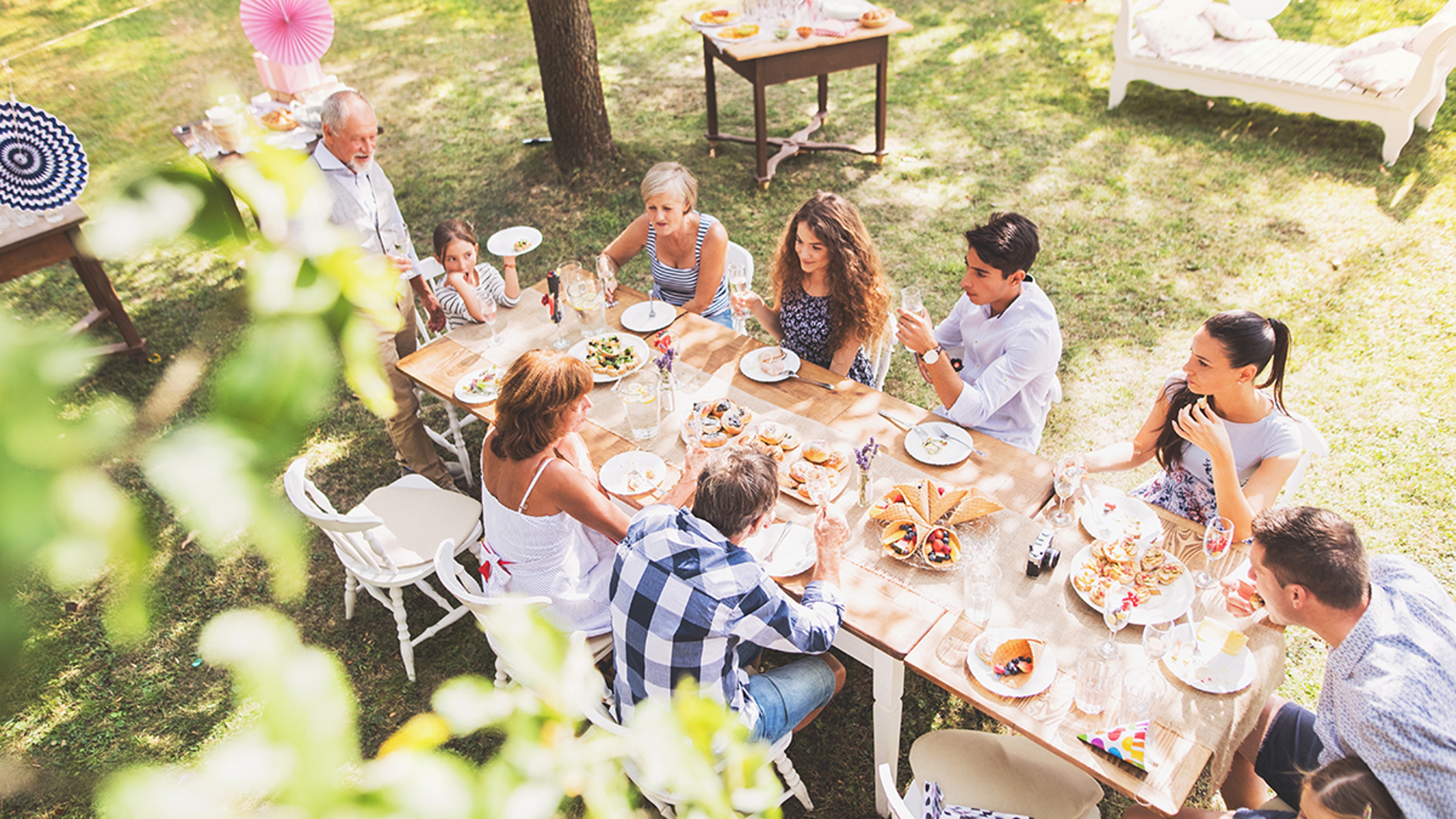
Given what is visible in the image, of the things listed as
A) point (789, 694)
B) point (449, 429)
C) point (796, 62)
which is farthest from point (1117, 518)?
point (796, 62)

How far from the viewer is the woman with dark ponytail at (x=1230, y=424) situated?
105 inches

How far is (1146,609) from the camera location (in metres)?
2.44

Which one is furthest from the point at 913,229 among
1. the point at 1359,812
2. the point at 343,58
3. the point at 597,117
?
the point at 343,58

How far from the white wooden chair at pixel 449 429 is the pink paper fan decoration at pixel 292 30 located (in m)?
1.34

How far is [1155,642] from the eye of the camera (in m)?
2.26

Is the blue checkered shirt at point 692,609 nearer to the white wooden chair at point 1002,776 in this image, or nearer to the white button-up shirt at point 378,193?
the white wooden chair at point 1002,776

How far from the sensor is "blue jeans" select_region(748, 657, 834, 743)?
2682mm

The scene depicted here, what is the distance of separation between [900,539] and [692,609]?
75cm

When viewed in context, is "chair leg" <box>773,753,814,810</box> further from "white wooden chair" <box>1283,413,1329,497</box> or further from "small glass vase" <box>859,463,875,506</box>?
"white wooden chair" <box>1283,413,1329,497</box>

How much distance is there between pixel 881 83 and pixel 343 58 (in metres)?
5.88

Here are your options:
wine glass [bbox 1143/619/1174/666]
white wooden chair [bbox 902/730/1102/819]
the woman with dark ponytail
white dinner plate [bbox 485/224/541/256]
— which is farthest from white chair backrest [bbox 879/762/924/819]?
white dinner plate [bbox 485/224/541/256]

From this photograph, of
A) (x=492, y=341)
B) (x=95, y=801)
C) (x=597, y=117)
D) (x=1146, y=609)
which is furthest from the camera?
(x=597, y=117)

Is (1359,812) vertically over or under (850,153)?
over

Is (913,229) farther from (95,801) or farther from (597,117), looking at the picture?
(95,801)
